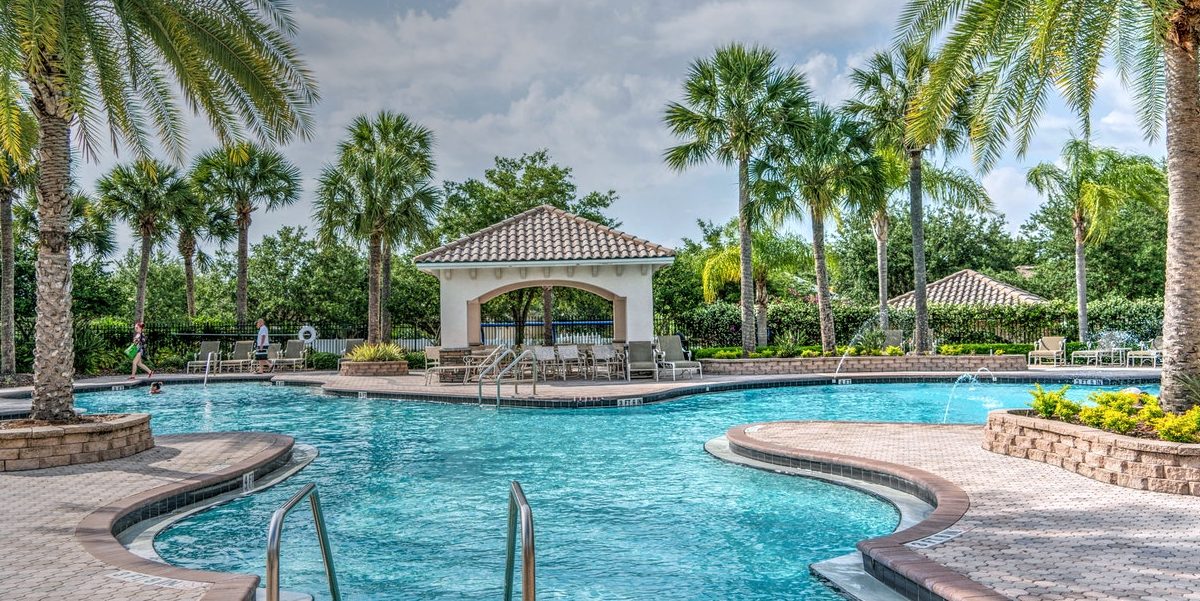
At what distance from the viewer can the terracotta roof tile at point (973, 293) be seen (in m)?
30.8

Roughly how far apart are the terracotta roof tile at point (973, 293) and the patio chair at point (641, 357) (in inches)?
608

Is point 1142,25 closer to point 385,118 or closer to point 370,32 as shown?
point 370,32

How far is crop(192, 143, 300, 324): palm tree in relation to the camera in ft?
90.5

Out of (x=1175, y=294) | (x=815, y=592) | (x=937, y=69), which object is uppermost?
(x=937, y=69)

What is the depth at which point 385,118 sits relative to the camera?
2619cm

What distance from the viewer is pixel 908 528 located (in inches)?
233

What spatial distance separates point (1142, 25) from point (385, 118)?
849 inches

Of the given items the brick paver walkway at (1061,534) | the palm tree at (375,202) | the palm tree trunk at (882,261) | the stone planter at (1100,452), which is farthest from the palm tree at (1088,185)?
the brick paver walkway at (1061,534)

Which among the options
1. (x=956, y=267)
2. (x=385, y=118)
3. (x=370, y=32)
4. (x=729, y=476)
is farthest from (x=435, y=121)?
(x=956, y=267)

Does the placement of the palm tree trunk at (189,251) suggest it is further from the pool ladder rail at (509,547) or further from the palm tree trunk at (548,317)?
the pool ladder rail at (509,547)

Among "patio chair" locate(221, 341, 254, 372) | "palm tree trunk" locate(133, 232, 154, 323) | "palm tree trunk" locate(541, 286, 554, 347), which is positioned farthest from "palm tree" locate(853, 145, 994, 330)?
"palm tree trunk" locate(133, 232, 154, 323)

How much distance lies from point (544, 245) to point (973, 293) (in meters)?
20.2


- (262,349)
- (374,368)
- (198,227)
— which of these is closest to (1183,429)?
(374,368)

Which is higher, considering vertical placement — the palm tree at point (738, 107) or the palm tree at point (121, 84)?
the palm tree at point (738, 107)
